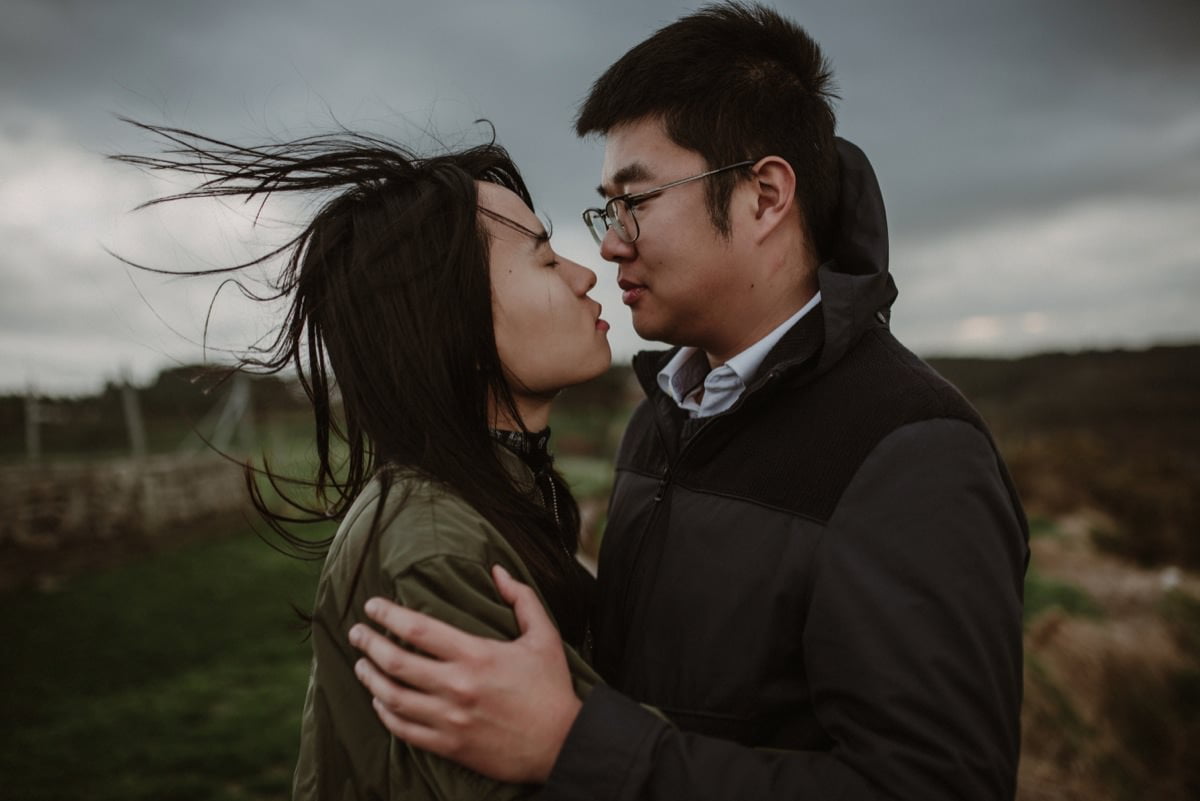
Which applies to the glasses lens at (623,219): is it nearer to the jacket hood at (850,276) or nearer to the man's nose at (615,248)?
the man's nose at (615,248)

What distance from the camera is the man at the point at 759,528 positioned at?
4.39 ft

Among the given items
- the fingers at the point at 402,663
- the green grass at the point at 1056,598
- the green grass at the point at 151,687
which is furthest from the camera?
the green grass at the point at 1056,598

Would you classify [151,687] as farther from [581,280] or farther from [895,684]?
[895,684]

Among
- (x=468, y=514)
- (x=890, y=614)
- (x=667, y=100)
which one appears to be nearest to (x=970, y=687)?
(x=890, y=614)

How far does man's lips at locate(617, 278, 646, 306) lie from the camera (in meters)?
2.29

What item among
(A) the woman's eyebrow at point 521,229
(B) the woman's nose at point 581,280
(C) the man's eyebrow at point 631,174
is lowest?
(B) the woman's nose at point 581,280

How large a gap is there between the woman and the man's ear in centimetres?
53

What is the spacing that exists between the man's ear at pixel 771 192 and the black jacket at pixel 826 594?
20 centimetres

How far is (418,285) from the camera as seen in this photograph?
1.79 m

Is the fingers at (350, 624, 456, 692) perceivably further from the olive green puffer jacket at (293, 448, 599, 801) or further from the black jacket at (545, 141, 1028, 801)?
the black jacket at (545, 141, 1028, 801)

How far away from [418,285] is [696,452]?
0.81 metres

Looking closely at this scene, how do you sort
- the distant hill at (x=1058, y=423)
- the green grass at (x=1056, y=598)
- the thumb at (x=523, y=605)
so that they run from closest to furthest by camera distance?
the thumb at (x=523, y=605) → the green grass at (x=1056, y=598) → the distant hill at (x=1058, y=423)

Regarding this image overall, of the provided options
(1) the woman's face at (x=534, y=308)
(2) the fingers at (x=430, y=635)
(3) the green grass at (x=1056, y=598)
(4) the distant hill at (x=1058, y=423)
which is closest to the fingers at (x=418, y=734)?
(2) the fingers at (x=430, y=635)

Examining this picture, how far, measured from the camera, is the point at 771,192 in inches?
84.7
